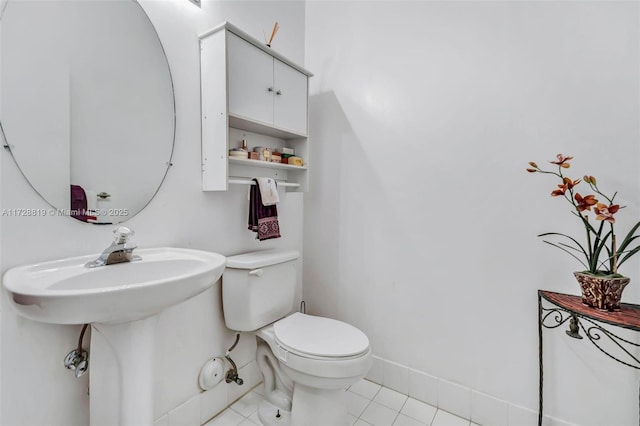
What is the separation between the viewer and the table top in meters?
0.90

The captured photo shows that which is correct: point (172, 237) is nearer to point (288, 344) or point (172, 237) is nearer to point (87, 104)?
point (87, 104)

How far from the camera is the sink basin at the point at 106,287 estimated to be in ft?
2.22

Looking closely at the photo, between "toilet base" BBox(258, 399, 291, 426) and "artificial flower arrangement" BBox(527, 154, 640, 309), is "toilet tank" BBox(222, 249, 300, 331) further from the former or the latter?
"artificial flower arrangement" BBox(527, 154, 640, 309)

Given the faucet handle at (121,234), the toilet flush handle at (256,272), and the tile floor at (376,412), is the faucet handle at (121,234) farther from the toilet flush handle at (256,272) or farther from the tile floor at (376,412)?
the tile floor at (376,412)

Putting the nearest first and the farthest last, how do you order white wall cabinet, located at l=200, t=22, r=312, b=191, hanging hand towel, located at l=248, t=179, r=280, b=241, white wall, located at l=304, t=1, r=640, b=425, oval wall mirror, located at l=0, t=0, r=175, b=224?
1. oval wall mirror, located at l=0, t=0, r=175, b=224
2. white wall, located at l=304, t=1, r=640, b=425
3. white wall cabinet, located at l=200, t=22, r=312, b=191
4. hanging hand towel, located at l=248, t=179, r=280, b=241

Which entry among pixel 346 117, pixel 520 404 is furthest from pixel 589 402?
pixel 346 117

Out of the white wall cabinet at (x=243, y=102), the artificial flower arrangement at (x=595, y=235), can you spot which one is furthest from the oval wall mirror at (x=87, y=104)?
the artificial flower arrangement at (x=595, y=235)

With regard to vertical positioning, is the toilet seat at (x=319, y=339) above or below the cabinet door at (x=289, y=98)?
below

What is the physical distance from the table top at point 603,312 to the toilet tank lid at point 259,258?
114 centimetres

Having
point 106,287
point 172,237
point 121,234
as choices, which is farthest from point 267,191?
point 106,287

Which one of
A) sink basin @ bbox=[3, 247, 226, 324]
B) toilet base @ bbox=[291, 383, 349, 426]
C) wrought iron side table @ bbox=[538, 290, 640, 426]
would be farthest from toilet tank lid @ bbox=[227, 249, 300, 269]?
wrought iron side table @ bbox=[538, 290, 640, 426]

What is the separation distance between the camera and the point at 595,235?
1.12 meters

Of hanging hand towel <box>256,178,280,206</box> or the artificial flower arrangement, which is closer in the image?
the artificial flower arrangement

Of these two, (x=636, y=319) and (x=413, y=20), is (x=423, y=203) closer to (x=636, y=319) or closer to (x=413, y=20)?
(x=636, y=319)
